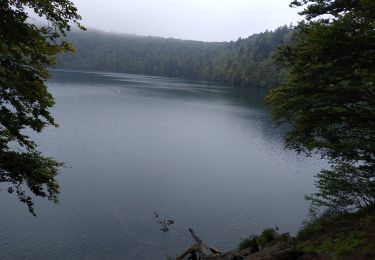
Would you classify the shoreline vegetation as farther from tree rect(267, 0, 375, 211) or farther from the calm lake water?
the calm lake water

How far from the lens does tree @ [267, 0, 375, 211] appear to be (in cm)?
1422

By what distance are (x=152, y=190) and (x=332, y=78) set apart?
94.7 feet

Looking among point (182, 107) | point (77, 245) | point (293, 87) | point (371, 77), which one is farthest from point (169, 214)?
point (182, 107)

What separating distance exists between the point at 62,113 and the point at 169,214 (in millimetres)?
56899

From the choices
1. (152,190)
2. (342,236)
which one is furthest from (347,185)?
(152,190)

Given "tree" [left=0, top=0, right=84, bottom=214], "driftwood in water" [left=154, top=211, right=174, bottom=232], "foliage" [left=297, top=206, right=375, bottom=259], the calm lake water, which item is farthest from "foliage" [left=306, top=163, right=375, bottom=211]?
"tree" [left=0, top=0, right=84, bottom=214]

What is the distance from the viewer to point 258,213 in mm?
37219

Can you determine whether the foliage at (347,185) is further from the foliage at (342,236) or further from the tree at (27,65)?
the tree at (27,65)

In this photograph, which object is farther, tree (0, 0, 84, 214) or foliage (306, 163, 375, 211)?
foliage (306, 163, 375, 211)

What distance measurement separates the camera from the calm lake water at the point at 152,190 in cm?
2997

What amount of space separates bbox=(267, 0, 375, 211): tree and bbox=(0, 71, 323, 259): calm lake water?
16.0 metres

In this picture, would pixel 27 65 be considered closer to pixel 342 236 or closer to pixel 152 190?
pixel 342 236

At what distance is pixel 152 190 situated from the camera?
41.6 m

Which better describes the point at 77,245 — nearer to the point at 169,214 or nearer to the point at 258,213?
the point at 169,214
